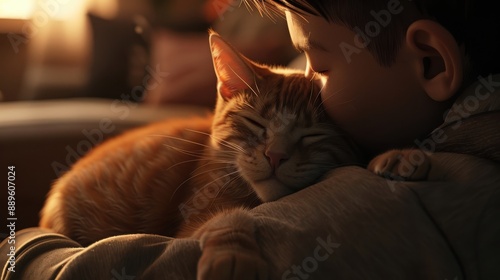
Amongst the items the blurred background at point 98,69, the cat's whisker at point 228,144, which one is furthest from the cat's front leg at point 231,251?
the blurred background at point 98,69

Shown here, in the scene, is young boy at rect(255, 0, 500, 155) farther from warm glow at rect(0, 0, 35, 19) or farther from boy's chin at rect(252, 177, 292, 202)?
warm glow at rect(0, 0, 35, 19)

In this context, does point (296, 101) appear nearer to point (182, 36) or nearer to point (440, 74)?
point (440, 74)

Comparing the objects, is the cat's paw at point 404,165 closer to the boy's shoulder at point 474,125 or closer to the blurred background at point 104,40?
the boy's shoulder at point 474,125

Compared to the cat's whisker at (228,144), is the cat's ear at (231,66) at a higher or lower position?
higher

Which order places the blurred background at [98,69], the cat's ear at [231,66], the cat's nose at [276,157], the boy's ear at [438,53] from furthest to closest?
the blurred background at [98,69] → the cat's ear at [231,66] → the cat's nose at [276,157] → the boy's ear at [438,53]


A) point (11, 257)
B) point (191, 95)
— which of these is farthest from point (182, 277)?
point (191, 95)

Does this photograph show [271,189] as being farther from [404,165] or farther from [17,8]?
[17,8]

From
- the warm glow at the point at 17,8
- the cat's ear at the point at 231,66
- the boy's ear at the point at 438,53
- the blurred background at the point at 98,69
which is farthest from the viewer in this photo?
the warm glow at the point at 17,8

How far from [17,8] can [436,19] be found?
235 centimetres

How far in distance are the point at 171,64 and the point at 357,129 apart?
1.43 meters

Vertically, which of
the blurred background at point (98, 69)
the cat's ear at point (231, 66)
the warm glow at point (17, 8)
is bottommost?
the blurred background at point (98, 69)

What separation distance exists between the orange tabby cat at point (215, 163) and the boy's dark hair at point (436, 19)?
0.12 metres

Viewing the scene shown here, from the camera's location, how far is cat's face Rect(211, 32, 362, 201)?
73 centimetres

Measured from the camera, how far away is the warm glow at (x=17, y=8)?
8.45 ft
